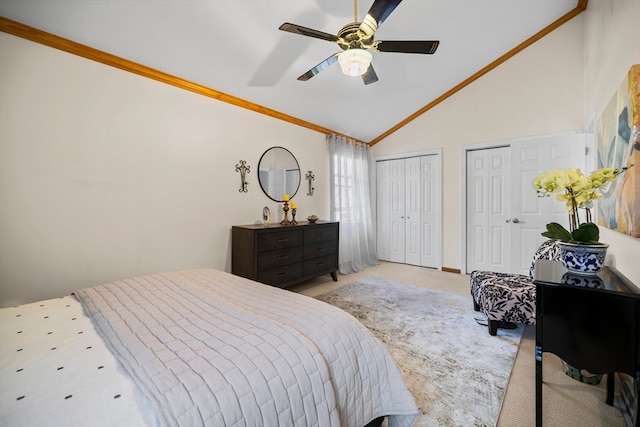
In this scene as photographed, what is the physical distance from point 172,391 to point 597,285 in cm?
184

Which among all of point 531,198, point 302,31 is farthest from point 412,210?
point 302,31

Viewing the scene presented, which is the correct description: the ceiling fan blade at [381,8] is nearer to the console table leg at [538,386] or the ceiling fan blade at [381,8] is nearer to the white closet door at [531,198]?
the console table leg at [538,386]

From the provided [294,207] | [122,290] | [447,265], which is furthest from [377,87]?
[122,290]

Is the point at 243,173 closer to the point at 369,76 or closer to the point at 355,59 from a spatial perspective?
the point at 369,76

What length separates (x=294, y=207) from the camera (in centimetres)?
371

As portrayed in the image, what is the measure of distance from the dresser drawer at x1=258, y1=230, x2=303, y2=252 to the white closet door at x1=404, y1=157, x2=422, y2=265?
7.98ft

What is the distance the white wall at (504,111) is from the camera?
3.46 m

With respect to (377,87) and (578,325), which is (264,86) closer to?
(377,87)

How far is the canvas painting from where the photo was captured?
1.38 m

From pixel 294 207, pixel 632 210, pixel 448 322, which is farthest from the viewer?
pixel 294 207

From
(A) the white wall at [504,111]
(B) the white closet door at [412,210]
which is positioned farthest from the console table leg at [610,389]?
(B) the white closet door at [412,210]

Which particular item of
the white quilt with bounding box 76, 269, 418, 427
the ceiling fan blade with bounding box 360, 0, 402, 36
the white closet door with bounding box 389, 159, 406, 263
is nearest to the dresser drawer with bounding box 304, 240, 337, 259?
the white closet door with bounding box 389, 159, 406, 263

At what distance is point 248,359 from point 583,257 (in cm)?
179

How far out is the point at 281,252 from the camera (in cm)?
330
